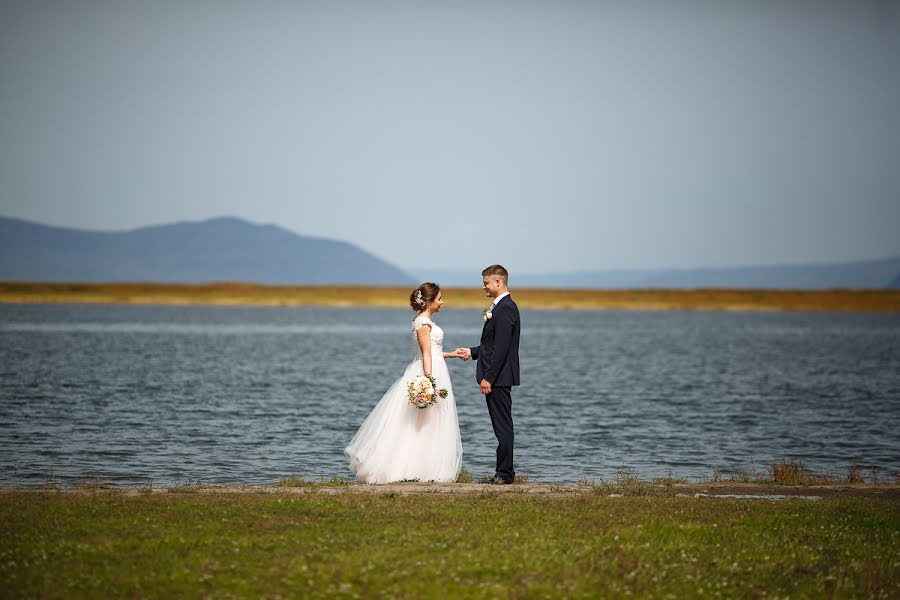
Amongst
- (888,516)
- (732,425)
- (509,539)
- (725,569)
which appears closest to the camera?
(725,569)

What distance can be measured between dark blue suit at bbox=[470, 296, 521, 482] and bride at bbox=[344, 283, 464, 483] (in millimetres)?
749

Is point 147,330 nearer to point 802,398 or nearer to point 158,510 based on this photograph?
point 802,398

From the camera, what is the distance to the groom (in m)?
14.9

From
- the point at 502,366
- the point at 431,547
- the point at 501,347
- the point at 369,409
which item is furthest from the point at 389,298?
the point at 431,547

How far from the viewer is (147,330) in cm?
8569

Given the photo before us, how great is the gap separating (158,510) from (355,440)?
4.45 metres

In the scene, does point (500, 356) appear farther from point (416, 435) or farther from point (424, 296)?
point (416, 435)

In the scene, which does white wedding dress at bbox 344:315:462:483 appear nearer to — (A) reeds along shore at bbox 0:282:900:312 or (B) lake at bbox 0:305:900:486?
(B) lake at bbox 0:305:900:486

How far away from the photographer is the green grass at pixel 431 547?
9.18 meters

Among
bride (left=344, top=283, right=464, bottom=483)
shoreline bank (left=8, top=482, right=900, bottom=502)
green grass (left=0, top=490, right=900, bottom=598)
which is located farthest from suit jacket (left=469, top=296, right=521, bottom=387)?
green grass (left=0, top=490, right=900, bottom=598)

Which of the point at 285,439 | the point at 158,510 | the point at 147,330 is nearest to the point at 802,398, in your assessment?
the point at 285,439

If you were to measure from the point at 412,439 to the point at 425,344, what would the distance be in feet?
4.93

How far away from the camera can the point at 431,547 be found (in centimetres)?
1038

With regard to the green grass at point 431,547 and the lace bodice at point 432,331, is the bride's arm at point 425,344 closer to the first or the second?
the lace bodice at point 432,331
